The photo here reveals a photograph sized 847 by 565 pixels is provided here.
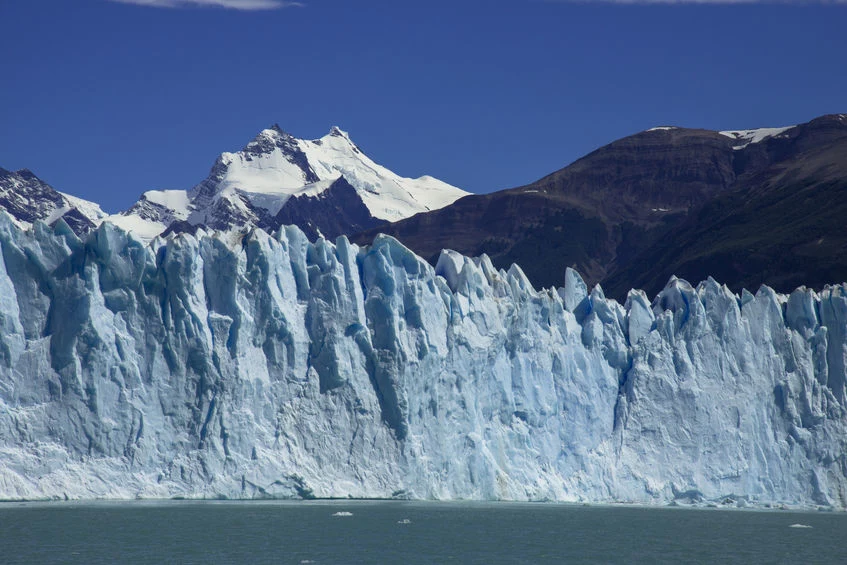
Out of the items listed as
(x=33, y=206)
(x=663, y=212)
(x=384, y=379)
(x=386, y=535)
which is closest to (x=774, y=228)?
(x=663, y=212)

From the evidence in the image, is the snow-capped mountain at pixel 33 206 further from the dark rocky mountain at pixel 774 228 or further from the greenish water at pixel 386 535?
the greenish water at pixel 386 535

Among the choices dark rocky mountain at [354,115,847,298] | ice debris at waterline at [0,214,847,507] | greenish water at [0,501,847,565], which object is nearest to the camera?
greenish water at [0,501,847,565]

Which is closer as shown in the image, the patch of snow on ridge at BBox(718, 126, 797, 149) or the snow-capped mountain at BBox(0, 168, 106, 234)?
the patch of snow on ridge at BBox(718, 126, 797, 149)

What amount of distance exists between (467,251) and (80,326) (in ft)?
366

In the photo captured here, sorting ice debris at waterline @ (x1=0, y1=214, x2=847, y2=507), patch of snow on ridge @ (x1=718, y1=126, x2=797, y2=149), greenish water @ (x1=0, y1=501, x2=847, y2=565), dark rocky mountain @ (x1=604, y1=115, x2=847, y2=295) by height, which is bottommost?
greenish water @ (x1=0, y1=501, x2=847, y2=565)

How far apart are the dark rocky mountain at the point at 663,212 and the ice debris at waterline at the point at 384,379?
56.4 m

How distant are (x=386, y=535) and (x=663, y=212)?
430ft

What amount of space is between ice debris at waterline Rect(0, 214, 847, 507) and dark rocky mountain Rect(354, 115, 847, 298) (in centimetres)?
5639

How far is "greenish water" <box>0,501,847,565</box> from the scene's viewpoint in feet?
116

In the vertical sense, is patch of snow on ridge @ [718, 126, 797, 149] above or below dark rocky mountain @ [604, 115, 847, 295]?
above

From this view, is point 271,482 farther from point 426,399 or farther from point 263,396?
point 426,399

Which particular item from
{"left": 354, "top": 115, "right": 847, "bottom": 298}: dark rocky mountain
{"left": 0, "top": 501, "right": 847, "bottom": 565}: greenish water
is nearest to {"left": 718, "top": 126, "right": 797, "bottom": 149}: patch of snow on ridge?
{"left": 354, "top": 115, "right": 847, "bottom": 298}: dark rocky mountain

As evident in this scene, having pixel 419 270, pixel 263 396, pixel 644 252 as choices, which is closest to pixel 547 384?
pixel 419 270

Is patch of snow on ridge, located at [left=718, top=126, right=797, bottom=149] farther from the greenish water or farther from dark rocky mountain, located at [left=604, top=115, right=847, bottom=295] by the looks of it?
the greenish water
